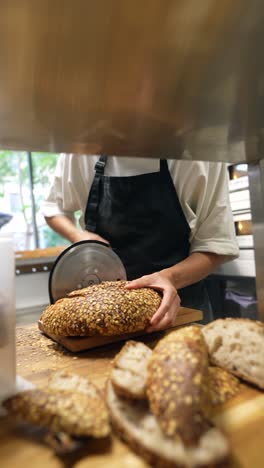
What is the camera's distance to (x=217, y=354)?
667 mm

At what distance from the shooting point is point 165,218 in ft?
4.87

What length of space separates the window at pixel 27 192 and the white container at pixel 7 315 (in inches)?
95.6

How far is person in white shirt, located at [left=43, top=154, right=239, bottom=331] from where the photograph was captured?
1443mm

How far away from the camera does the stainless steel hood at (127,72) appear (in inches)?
14.9

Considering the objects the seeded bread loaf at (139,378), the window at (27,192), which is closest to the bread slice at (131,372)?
the seeded bread loaf at (139,378)

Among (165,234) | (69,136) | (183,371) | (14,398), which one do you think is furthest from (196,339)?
(165,234)

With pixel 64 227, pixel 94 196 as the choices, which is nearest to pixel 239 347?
pixel 94 196

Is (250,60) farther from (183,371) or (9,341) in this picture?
(9,341)

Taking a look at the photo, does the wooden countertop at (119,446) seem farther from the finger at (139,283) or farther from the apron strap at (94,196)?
the apron strap at (94,196)

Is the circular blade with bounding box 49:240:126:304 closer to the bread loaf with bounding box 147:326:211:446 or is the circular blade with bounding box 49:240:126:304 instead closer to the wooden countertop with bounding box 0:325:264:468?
the wooden countertop with bounding box 0:325:264:468

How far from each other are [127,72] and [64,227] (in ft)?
4.32

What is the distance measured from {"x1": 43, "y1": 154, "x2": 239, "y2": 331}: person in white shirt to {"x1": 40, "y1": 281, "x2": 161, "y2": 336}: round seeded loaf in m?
0.47

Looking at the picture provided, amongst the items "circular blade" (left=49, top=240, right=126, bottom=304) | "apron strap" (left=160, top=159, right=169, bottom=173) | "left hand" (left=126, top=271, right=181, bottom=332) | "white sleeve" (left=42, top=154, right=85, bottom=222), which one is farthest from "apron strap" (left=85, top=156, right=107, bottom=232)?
"left hand" (left=126, top=271, right=181, bottom=332)

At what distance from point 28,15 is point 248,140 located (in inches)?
19.1
